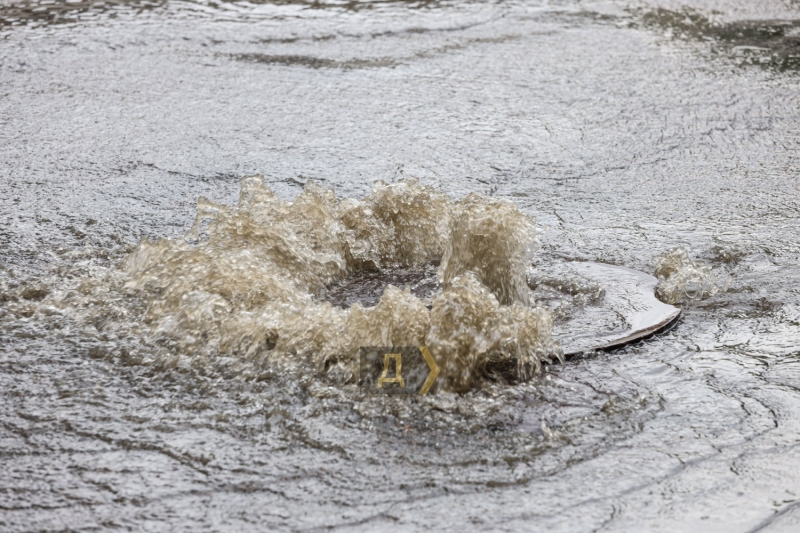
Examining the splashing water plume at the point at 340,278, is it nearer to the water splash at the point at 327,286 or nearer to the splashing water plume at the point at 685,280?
the water splash at the point at 327,286

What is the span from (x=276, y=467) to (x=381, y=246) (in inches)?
66.3

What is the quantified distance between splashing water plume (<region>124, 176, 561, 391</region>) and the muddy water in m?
0.09

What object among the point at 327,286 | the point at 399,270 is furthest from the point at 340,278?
the point at 399,270

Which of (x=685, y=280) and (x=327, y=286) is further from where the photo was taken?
(x=327, y=286)

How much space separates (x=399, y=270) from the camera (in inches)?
151

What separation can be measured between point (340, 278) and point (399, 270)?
9.9 inches

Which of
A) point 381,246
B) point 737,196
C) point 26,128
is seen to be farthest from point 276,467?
point 26,128

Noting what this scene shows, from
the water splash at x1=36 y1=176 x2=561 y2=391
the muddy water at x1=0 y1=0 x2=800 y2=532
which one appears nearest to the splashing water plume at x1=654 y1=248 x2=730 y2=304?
the muddy water at x1=0 y1=0 x2=800 y2=532

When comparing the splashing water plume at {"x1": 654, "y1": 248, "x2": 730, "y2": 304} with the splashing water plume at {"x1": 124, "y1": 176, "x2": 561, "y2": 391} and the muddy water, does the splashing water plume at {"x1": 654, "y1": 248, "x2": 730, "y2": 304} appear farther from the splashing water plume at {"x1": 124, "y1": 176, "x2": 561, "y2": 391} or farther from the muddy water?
the splashing water plume at {"x1": 124, "y1": 176, "x2": 561, "y2": 391}

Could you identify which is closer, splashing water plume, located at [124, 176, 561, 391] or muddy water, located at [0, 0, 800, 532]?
muddy water, located at [0, 0, 800, 532]

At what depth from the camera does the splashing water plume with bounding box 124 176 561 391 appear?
2.94 metres

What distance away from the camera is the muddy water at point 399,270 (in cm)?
230

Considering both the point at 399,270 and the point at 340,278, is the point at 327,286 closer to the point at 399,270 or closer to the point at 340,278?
the point at 340,278

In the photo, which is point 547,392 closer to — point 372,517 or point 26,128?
point 372,517
